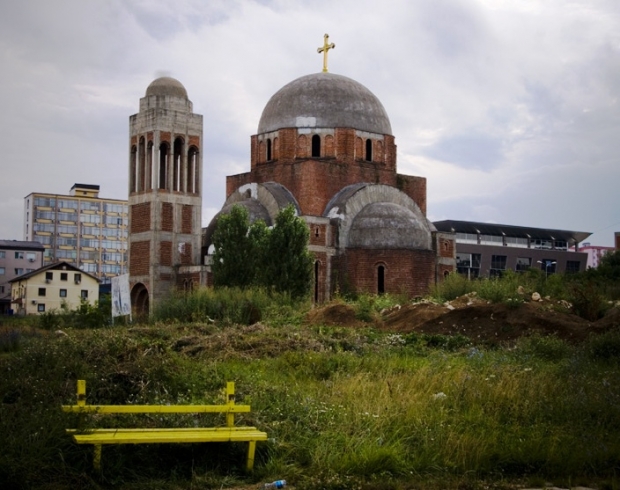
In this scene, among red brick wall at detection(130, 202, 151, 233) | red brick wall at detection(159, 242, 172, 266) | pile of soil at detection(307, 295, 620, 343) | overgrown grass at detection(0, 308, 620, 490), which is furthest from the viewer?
red brick wall at detection(130, 202, 151, 233)

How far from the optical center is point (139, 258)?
3703cm

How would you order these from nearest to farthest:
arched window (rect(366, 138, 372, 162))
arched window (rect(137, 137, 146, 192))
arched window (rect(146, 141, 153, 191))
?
arched window (rect(146, 141, 153, 191))
arched window (rect(137, 137, 146, 192))
arched window (rect(366, 138, 372, 162))

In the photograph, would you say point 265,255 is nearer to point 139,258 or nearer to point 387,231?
point 387,231

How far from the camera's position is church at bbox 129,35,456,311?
36562mm

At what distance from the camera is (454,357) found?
44.5 feet

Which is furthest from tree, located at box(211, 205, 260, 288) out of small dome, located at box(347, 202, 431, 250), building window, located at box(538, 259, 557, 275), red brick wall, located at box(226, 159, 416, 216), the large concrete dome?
building window, located at box(538, 259, 557, 275)

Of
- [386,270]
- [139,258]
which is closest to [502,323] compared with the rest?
[386,270]

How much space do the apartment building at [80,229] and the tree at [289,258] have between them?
178ft

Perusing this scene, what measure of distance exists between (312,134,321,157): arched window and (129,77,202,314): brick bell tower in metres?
5.06

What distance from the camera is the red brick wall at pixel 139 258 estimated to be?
36.6 m

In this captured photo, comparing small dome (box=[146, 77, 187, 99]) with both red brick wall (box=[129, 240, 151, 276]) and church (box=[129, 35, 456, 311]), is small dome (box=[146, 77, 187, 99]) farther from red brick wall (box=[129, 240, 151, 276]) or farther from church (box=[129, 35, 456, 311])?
red brick wall (box=[129, 240, 151, 276])

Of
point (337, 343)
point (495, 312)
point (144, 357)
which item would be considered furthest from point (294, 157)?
point (144, 357)

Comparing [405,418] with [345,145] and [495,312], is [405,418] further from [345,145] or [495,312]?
[345,145]

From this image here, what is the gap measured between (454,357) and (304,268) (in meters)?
18.8
